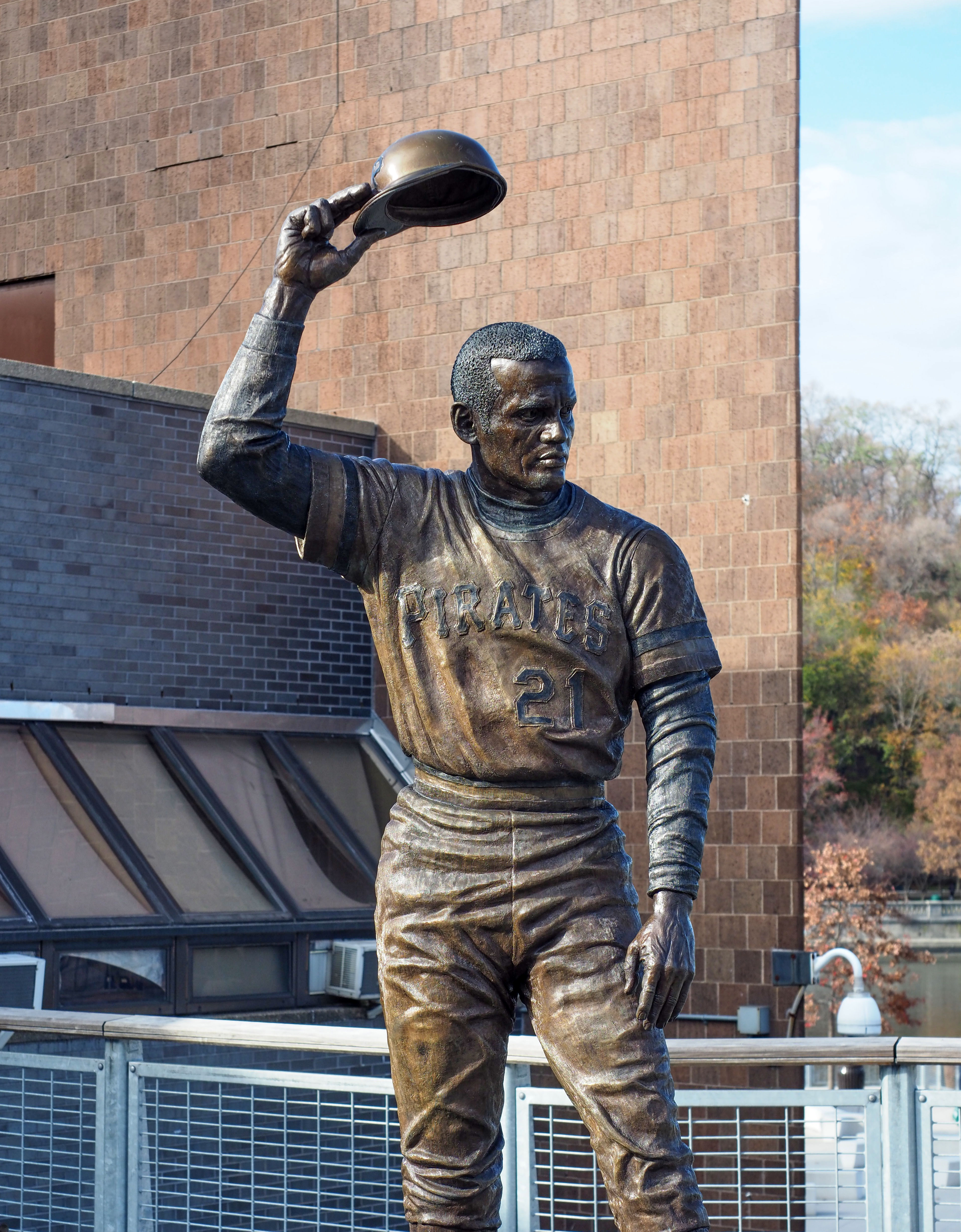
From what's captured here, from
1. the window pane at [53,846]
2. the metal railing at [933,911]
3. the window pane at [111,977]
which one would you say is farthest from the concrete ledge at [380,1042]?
the metal railing at [933,911]

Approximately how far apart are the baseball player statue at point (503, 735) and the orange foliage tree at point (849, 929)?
26395 mm

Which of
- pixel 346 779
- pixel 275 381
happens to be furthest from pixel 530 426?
pixel 346 779

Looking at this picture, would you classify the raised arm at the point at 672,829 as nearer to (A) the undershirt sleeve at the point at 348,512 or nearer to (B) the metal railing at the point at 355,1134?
(A) the undershirt sleeve at the point at 348,512

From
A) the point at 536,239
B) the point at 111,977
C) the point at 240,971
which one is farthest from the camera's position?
the point at 536,239

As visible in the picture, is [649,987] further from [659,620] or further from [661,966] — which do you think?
[659,620]

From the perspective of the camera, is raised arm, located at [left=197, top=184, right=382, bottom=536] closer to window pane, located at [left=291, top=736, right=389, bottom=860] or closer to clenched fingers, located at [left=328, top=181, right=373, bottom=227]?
clenched fingers, located at [left=328, top=181, right=373, bottom=227]

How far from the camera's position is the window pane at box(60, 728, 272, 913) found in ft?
34.1

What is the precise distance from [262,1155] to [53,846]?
318 centimetres

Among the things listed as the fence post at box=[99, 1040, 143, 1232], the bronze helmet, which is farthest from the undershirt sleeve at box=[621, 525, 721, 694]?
the fence post at box=[99, 1040, 143, 1232]

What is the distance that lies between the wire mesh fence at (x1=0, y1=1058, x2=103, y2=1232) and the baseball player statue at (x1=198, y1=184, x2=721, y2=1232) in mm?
2415

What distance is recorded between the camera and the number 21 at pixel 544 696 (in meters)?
3.72

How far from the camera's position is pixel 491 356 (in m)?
3.83

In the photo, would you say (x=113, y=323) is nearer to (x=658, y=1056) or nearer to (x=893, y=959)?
(x=658, y=1056)

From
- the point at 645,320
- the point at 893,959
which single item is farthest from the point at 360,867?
the point at 893,959
